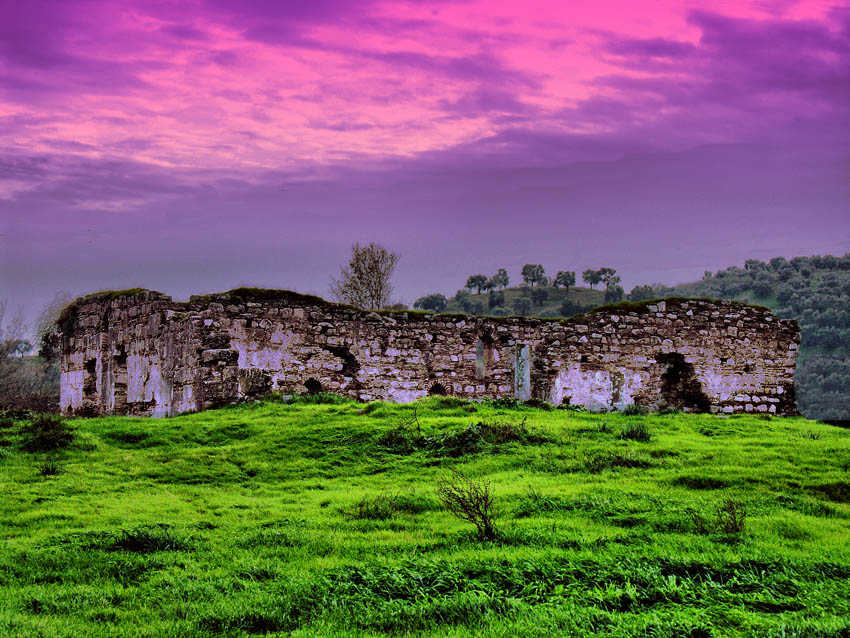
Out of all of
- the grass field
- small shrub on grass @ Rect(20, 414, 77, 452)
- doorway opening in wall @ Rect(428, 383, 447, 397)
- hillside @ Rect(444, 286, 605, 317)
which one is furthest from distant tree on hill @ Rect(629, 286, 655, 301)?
small shrub on grass @ Rect(20, 414, 77, 452)

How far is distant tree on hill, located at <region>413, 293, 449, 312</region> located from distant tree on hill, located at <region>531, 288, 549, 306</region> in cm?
908

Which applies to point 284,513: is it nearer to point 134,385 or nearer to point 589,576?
point 589,576

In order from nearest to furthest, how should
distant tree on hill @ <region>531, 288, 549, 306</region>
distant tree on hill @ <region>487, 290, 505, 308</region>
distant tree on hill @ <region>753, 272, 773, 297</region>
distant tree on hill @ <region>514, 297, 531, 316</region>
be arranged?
distant tree on hill @ <region>753, 272, 773, 297</region> < distant tree on hill @ <region>514, 297, 531, 316</region> < distant tree on hill @ <region>487, 290, 505, 308</region> < distant tree on hill @ <region>531, 288, 549, 306</region>

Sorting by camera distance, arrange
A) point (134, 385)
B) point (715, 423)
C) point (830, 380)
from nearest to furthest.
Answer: point (715, 423)
point (134, 385)
point (830, 380)

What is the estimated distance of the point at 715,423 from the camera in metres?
16.5

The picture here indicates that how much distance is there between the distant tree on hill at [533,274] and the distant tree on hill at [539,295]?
1.90 m

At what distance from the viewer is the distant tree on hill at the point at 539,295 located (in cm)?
7181

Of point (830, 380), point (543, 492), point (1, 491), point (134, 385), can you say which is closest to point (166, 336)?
point (134, 385)

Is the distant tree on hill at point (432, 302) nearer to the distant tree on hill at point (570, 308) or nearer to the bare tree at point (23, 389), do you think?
the distant tree on hill at point (570, 308)

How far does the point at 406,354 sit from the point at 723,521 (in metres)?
12.3

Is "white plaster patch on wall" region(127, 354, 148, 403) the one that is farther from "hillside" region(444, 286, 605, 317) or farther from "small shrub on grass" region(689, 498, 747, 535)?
"hillside" region(444, 286, 605, 317)

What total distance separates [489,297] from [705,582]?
66.8 meters

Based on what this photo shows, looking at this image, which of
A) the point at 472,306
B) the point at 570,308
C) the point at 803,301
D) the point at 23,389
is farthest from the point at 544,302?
the point at 23,389

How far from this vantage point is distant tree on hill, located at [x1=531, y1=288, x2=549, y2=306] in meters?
71.8
